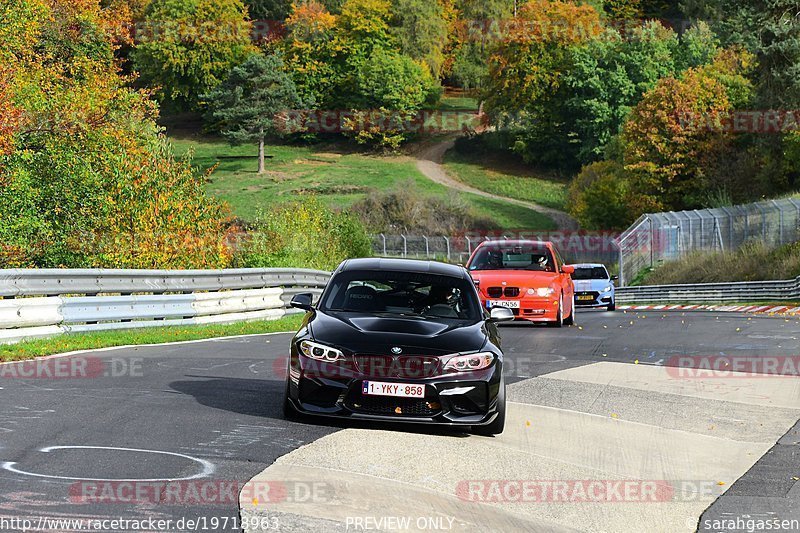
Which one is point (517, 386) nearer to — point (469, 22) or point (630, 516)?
point (630, 516)

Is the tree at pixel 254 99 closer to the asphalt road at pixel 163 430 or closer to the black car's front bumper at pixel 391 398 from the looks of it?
the asphalt road at pixel 163 430

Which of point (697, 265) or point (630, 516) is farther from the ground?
point (630, 516)

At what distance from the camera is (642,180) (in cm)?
7006

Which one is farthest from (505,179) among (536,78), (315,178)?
(315,178)

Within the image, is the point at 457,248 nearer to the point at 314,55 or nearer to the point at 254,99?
the point at 254,99

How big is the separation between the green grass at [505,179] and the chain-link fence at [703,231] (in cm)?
4030

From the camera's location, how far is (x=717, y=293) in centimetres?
4162

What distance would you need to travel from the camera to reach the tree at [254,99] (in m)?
112

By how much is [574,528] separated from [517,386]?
6.13m

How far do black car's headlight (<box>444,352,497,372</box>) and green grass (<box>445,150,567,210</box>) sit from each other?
84460 mm

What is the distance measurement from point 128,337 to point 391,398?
8.89 meters

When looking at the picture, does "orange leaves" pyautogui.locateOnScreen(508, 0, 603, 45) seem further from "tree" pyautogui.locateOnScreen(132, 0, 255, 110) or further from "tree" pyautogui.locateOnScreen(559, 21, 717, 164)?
"tree" pyautogui.locateOnScreen(132, 0, 255, 110)

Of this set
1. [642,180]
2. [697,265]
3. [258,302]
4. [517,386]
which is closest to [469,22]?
[642,180]

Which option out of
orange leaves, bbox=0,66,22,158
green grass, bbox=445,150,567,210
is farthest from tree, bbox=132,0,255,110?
orange leaves, bbox=0,66,22,158
